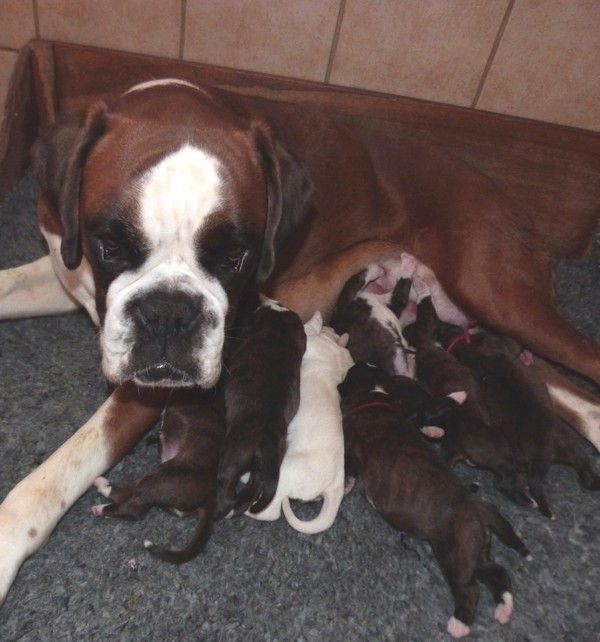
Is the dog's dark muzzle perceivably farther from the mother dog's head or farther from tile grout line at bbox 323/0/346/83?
tile grout line at bbox 323/0/346/83

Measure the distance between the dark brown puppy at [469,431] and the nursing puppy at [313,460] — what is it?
31 cm

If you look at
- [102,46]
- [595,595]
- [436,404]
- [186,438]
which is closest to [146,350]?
[186,438]

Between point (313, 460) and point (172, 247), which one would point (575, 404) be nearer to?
point (313, 460)

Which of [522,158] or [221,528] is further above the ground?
[522,158]

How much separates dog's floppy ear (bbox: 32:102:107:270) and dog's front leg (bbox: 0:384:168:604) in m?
0.40

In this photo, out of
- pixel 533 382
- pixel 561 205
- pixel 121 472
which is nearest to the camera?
pixel 121 472

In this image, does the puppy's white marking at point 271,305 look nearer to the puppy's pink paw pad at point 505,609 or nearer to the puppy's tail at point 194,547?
the puppy's tail at point 194,547

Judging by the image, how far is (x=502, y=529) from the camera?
5.94 ft

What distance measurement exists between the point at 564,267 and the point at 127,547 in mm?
2146

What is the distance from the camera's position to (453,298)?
97.9 inches

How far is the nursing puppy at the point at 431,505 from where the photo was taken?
168 centimetres

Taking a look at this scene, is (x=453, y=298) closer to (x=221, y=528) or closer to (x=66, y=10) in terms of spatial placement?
→ (x=221, y=528)

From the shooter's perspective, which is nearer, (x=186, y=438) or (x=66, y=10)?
(x=186, y=438)

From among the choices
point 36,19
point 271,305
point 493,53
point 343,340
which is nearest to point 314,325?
point 343,340
